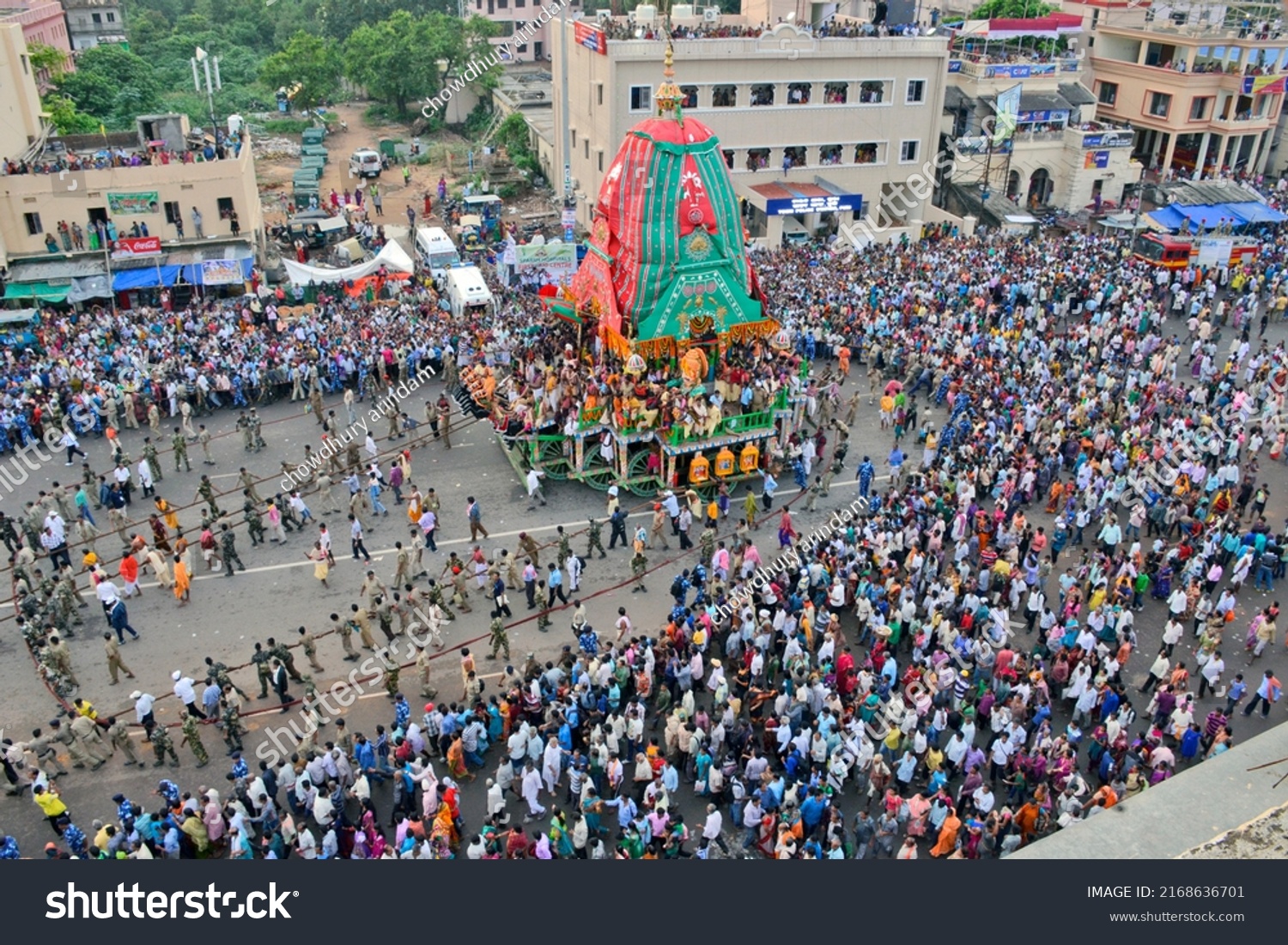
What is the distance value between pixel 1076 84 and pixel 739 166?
58.5 ft

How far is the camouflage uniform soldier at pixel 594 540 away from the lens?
65.8 ft

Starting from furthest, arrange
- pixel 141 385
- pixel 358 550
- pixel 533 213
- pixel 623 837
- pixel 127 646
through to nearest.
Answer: pixel 533 213
pixel 141 385
pixel 358 550
pixel 127 646
pixel 623 837

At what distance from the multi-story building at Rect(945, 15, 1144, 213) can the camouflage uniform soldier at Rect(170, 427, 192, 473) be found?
32.3m

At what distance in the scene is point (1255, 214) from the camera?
3788 cm

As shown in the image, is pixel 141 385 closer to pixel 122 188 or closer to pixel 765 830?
pixel 122 188

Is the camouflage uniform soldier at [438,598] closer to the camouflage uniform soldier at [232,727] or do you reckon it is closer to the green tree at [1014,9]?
the camouflage uniform soldier at [232,727]

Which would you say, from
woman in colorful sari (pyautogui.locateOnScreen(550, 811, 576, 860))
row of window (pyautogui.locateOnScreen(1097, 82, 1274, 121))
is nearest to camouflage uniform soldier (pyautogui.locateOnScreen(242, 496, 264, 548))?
woman in colorful sari (pyautogui.locateOnScreen(550, 811, 576, 860))

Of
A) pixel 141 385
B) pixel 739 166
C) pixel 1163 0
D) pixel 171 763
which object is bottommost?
pixel 171 763

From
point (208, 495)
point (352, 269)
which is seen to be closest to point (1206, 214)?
point (352, 269)

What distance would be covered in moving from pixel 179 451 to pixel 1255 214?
3693 cm

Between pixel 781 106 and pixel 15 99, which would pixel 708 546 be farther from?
pixel 15 99

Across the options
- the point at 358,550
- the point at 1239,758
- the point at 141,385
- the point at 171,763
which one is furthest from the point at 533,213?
the point at 1239,758

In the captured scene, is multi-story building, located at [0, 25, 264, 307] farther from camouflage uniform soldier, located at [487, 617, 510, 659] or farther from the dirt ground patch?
the dirt ground patch

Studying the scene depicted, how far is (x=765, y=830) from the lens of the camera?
13.2 metres
